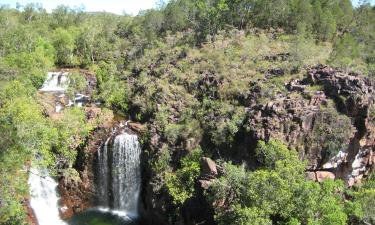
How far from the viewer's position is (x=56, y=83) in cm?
6275

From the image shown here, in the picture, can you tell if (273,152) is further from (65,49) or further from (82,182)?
(65,49)

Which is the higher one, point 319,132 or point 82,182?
point 319,132

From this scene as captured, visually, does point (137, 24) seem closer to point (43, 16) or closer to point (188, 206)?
point (43, 16)

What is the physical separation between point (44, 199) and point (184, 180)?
16.3 meters

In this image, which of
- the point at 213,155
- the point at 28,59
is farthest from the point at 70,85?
the point at 213,155

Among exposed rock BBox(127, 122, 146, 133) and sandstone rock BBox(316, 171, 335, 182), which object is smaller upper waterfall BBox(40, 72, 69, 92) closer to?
exposed rock BBox(127, 122, 146, 133)

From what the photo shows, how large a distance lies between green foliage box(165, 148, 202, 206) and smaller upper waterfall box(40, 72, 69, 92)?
2995 cm

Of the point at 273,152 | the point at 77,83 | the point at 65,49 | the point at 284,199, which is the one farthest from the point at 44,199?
the point at 65,49

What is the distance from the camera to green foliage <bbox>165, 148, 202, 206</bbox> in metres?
36.2

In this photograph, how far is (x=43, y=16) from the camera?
102000 mm

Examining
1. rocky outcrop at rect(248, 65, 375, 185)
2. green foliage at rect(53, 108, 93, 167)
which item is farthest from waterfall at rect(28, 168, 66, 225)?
rocky outcrop at rect(248, 65, 375, 185)

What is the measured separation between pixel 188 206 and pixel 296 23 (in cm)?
3617

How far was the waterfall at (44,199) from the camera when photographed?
1629 inches

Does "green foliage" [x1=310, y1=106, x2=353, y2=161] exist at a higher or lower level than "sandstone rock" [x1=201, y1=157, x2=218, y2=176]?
higher
